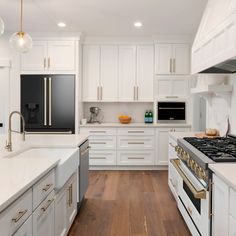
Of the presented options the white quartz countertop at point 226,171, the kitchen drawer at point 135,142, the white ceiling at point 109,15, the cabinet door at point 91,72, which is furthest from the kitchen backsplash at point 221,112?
the cabinet door at point 91,72

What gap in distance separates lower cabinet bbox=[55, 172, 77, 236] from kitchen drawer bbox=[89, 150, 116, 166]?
2419mm

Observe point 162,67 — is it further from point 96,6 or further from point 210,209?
point 210,209

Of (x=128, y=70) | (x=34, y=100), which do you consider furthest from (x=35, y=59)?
(x=128, y=70)

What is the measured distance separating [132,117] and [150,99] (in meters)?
0.61

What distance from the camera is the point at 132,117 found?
233 inches

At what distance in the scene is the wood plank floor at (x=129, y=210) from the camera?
9.32 ft

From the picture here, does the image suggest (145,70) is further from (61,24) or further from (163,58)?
(61,24)

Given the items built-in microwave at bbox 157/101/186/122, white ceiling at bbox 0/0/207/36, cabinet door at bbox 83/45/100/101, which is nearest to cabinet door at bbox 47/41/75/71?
white ceiling at bbox 0/0/207/36

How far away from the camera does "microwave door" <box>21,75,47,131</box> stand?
5172 millimetres

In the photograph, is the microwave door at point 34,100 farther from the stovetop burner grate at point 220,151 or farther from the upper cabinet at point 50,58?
the stovetop burner grate at point 220,151

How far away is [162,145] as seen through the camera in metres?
5.38

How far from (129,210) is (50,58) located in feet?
10.5

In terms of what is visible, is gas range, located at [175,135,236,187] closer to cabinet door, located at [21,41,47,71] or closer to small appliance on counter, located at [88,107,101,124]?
small appliance on counter, located at [88,107,101,124]

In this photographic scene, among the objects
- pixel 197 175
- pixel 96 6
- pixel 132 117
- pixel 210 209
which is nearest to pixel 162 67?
pixel 132 117
